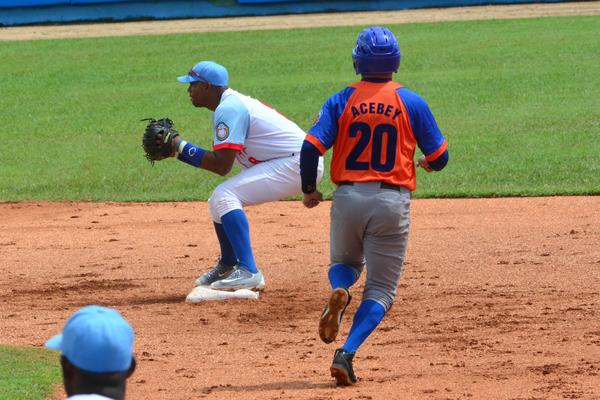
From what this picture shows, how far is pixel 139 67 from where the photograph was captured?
71.7 feet

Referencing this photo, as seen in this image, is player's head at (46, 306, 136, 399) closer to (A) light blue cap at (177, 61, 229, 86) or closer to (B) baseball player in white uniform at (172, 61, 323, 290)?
(B) baseball player in white uniform at (172, 61, 323, 290)

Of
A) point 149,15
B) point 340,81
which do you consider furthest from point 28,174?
point 149,15

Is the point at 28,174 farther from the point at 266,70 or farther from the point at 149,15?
the point at 149,15

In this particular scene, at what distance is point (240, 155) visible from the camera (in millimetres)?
8469

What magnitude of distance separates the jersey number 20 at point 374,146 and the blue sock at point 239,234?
2.17 metres

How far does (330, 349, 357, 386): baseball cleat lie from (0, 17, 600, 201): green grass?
21.9ft

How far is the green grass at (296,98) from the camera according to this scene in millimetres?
13812

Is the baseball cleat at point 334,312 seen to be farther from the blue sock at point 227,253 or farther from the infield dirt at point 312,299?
the blue sock at point 227,253

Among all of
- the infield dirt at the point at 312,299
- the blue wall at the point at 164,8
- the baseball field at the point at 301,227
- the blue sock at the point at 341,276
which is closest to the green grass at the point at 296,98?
the baseball field at the point at 301,227

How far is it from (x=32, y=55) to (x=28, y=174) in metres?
9.04

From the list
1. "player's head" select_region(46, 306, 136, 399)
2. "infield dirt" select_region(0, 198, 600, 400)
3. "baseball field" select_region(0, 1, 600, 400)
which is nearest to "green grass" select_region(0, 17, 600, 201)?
"baseball field" select_region(0, 1, 600, 400)

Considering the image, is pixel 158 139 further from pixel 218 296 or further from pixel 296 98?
pixel 296 98

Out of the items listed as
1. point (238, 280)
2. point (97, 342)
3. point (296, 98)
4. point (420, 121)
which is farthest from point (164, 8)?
point (97, 342)

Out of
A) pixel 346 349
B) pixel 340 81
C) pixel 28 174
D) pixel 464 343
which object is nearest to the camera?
pixel 346 349
